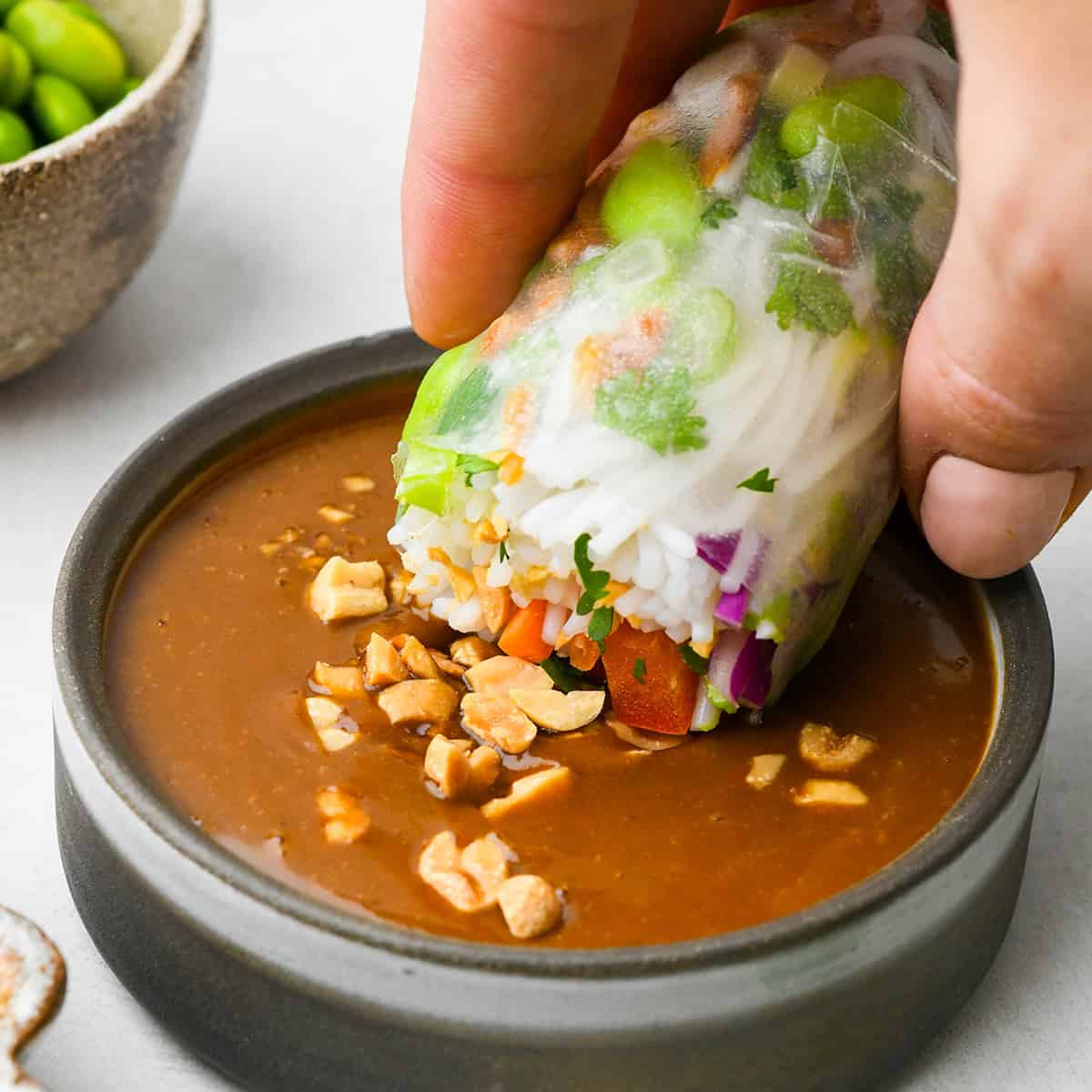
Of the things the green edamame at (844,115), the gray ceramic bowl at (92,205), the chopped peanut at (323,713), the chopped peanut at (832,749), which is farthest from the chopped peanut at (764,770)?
the gray ceramic bowl at (92,205)

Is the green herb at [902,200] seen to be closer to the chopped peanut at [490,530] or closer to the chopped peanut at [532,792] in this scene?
the chopped peanut at [490,530]

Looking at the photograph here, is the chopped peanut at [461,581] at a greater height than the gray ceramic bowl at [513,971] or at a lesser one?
greater

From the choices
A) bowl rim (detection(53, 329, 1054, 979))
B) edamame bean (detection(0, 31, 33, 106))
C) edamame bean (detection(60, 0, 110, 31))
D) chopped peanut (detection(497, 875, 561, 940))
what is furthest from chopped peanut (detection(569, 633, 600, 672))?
edamame bean (detection(60, 0, 110, 31))

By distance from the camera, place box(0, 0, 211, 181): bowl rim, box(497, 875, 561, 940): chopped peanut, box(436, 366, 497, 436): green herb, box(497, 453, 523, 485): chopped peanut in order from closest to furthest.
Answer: box(497, 875, 561, 940): chopped peanut, box(497, 453, 523, 485): chopped peanut, box(436, 366, 497, 436): green herb, box(0, 0, 211, 181): bowl rim

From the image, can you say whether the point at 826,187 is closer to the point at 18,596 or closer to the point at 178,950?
the point at 178,950

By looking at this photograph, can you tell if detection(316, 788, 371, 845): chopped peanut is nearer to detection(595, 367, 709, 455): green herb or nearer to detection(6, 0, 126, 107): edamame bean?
detection(595, 367, 709, 455): green herb
